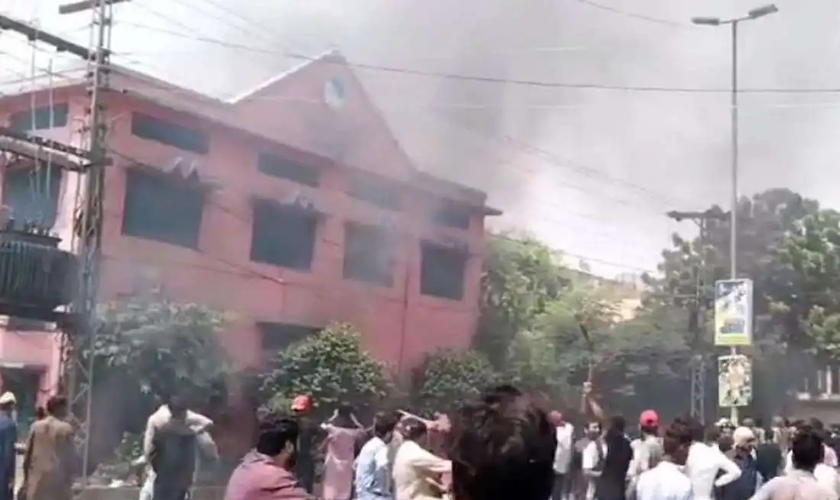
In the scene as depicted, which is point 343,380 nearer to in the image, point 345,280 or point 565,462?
point 345,280

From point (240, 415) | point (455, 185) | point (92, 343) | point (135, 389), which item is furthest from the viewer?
point (455, 185)

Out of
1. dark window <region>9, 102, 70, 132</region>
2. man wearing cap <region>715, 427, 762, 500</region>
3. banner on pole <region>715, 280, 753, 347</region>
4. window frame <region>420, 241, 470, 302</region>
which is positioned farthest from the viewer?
window frame <region>420, 241, 470, 302</region>

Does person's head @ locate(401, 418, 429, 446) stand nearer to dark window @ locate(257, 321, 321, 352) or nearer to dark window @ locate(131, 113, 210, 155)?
dark window @ locate(131, 113, 210, 155)

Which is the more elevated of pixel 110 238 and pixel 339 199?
pixel 339 199

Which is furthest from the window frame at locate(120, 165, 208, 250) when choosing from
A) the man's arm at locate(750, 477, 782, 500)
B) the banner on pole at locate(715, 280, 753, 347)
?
the man's arm at locate(750, 477, 782, 500)

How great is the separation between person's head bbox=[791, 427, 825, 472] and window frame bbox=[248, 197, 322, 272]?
11532mm

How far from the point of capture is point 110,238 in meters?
13.0

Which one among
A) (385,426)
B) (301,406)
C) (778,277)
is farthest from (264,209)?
(778,277)

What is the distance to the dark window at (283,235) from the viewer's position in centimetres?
1498

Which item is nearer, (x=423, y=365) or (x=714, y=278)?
(x=423, y=365)

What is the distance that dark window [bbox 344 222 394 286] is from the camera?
51.9 ft

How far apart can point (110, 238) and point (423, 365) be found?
16.9 feet

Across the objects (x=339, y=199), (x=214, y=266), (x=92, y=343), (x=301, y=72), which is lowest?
(x=92, y=343)

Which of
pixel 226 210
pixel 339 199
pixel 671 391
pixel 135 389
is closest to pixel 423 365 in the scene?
pixel 339 199
